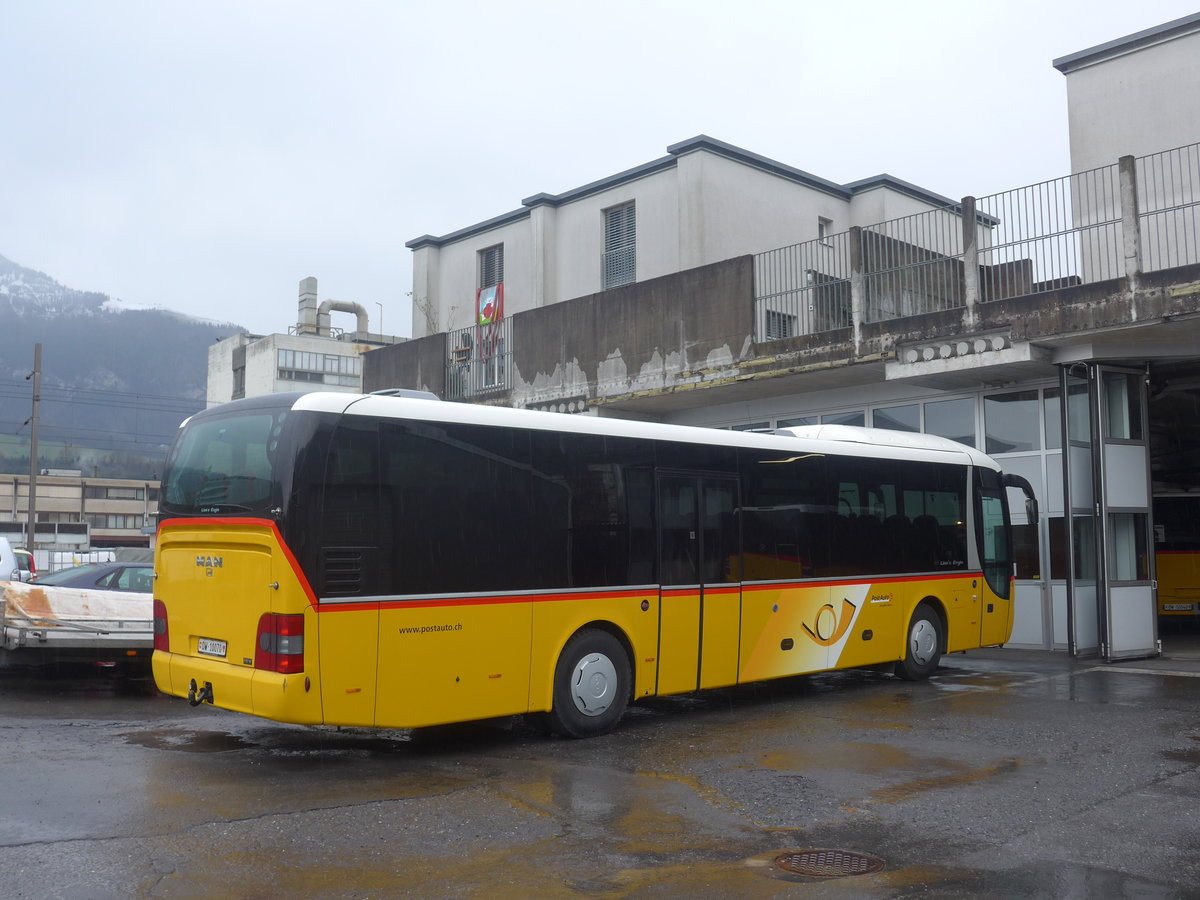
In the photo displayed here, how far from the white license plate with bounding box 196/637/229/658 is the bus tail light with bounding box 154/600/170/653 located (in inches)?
22.9

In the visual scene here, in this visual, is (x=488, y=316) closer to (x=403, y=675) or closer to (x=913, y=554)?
(x=913, y=554)

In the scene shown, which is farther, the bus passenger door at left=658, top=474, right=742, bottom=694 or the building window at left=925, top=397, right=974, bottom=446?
the building window at left=925, top=397, right=974, bottom=446

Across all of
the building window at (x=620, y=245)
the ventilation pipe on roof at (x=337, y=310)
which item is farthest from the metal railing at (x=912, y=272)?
the ventilation pipe on roof at (x=337, y=310)

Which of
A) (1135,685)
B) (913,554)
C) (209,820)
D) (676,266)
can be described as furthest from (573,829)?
(676,266)

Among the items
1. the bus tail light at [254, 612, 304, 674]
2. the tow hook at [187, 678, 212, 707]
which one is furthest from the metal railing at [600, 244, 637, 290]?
the bus tail light at [254, 612, 304, 674]

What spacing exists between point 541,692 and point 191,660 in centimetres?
282

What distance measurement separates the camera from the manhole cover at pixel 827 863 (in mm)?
5641

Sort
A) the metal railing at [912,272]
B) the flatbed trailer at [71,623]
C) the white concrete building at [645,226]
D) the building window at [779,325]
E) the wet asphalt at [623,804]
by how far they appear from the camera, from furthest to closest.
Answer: the white concrete building at [645,226], the building window at [779,325], the metal railing at [912,272], the flatbed trailer at [71,623], the wet asphalt at [623,804]

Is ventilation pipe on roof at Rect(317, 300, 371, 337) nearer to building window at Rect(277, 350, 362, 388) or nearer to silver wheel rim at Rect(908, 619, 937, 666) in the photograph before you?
building window at Rect(277, 350, 362, 388)

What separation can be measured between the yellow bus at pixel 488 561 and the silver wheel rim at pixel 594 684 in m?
0.02

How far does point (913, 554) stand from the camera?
43.9 feet

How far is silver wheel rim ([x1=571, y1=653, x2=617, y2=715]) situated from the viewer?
9.62 m

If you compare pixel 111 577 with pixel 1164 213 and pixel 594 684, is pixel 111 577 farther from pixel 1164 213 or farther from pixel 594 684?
pixel 1164 213

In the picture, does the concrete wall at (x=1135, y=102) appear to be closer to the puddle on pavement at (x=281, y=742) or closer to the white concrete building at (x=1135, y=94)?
the white concrete building at (x=1135, y=94)
